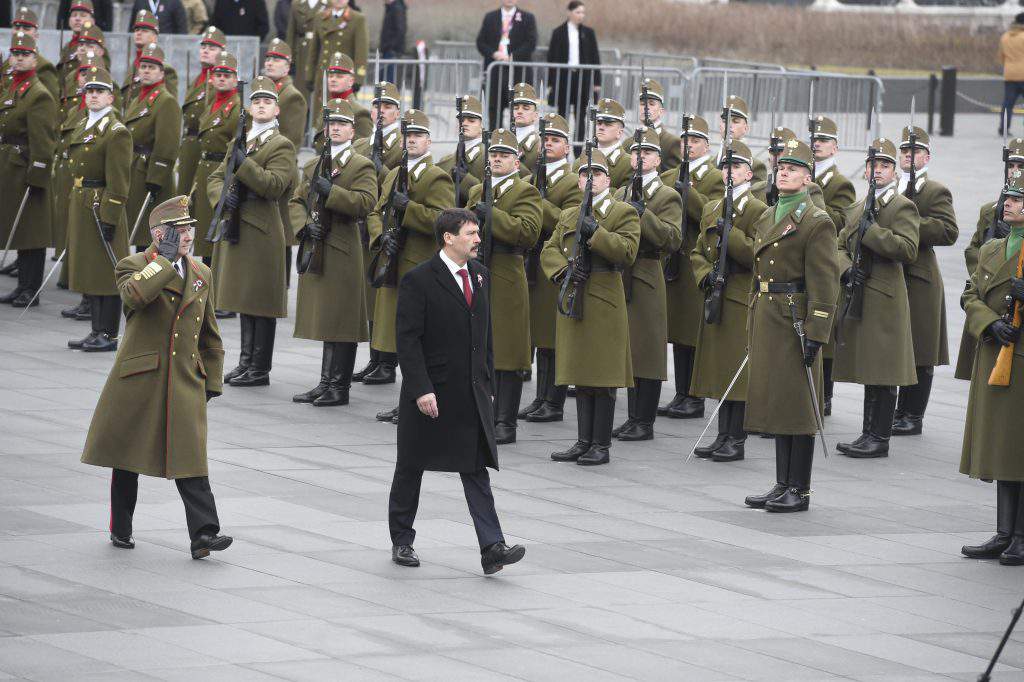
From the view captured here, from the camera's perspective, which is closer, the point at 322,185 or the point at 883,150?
the point at 883,150

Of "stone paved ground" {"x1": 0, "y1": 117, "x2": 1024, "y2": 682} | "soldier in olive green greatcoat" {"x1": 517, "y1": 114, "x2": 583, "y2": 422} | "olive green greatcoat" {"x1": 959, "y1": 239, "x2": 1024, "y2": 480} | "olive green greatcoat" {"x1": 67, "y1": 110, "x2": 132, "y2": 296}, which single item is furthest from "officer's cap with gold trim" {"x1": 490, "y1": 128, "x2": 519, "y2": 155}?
A: "olive green greatcoat" {"x1": 67, "y1": 110, "x2": 132, "y2": 296}

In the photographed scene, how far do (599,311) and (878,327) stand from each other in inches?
81.8

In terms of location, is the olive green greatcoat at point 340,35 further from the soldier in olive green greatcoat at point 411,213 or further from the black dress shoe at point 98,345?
the soldier in olive green greatcoat at point 411,213

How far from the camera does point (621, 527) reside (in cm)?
971

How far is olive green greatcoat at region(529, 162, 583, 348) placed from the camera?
12000 mm

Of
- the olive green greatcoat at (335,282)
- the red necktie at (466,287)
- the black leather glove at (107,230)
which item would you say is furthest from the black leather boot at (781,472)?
the black leather glove at (107,230)

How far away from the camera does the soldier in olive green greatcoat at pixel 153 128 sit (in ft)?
48.1

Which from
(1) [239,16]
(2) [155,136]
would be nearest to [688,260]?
(2) [155,136]

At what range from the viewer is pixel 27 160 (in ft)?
51.0

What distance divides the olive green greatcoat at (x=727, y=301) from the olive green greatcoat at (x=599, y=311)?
774 millimetres

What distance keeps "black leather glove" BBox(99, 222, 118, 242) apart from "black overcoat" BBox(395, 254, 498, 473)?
19.3ft

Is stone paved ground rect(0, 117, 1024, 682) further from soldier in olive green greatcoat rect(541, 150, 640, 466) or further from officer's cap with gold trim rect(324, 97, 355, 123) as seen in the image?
officer's cap with gold trim rect(324, 97, 355, 123)

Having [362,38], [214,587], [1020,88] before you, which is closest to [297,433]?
[214,587]

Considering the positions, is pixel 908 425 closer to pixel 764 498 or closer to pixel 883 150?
pixel 883 150
